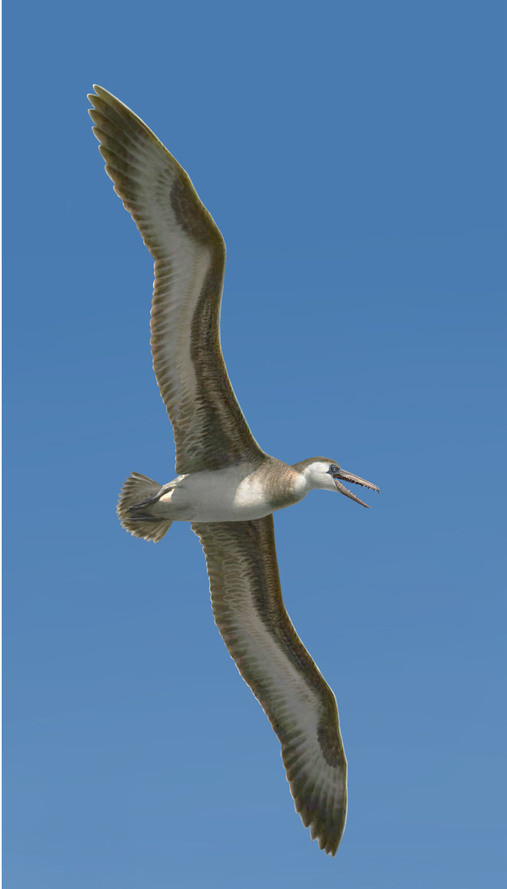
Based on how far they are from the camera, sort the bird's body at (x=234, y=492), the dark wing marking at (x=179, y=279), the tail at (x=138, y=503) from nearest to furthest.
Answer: the dark wing marking at (x=179, y=279), the bird's body at (x=234, y=492), the tail at (x=138, y=503)

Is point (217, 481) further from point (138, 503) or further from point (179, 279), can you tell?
point (179, 279)

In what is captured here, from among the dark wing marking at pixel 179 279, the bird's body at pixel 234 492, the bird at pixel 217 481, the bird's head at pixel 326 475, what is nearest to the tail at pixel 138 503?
the bird at pixel 217 481

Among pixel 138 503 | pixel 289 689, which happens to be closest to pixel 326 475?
pixel 138 503

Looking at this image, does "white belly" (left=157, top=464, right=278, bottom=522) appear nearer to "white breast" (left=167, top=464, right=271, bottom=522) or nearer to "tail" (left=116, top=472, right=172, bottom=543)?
"white breast" (left=167, top=464, right=271, bottom=522)

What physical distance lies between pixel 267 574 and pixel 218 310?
10.6ft

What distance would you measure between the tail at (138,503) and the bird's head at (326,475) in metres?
1.64

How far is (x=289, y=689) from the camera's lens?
14.3 m

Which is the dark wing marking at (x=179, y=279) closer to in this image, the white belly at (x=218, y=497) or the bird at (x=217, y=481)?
the bird at (x=217, y=481)

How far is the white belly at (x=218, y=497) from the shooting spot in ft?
41.9

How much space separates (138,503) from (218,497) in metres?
0.99

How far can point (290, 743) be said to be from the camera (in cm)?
1432

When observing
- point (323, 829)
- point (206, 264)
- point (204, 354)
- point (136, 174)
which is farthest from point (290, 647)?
point (136, 174)

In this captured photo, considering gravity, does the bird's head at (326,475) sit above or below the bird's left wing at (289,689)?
above

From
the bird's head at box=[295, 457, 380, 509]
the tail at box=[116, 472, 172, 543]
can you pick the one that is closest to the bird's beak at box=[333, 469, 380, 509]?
the bird's head at box=[295, 457, 380, 509]
